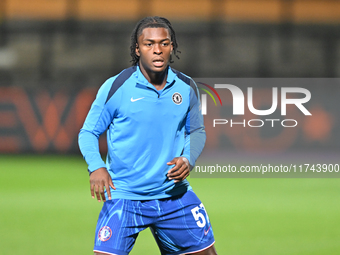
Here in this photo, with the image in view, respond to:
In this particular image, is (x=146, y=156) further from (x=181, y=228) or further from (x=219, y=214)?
(x=219, y=214)

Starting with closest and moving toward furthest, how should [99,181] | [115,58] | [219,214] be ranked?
[99,181]
[219,214]
[115,58]

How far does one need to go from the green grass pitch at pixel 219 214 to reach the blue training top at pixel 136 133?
2227 mm

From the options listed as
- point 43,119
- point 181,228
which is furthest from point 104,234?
point 43,119

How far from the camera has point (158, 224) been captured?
8.93 feet

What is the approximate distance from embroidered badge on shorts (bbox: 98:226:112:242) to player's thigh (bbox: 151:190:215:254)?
278 mm

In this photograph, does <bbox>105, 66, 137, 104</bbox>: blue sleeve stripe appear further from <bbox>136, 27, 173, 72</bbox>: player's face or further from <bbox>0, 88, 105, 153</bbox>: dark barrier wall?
<bbox>0, 88, 105, 153</bbox>: dark barrier wall

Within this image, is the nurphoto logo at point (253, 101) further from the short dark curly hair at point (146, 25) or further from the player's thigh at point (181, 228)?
the player's thigh at point (181, 228)

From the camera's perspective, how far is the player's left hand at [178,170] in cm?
262

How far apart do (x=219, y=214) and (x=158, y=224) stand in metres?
4.01

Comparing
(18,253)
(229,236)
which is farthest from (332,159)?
(18,253)

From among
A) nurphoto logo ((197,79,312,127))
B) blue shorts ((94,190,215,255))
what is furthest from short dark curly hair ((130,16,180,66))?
nurphoto logo ((197,79,312,127))

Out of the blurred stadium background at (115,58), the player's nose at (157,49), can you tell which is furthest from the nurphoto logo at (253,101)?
the player's nose at (157,49)

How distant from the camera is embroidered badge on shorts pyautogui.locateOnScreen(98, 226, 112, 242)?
261 cm

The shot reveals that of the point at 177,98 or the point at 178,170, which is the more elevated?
the point at 177,98
